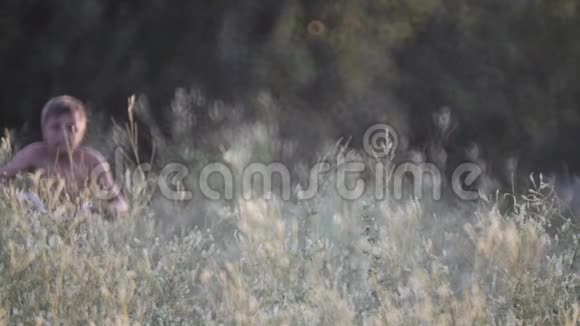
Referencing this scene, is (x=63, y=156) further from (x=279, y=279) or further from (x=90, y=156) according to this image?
(x=279, y=279)

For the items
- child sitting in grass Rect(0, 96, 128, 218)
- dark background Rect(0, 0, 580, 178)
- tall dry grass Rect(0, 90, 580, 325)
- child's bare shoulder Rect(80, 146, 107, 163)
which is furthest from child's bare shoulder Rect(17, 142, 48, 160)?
dark background Rect(0, 0, 580, 178)

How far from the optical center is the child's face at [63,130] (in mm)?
4484

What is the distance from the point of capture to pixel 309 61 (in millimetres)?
6328

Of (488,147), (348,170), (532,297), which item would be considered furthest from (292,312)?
(488,147)

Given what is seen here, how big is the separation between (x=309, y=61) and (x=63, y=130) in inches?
91.9

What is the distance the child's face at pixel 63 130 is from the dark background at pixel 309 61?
164 centimetres

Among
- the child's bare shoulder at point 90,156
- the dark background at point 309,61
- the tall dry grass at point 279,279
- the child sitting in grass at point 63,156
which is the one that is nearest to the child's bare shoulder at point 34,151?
the child sitting in grass at point 63,156

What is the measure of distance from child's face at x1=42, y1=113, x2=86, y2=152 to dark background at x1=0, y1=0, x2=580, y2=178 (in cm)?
164

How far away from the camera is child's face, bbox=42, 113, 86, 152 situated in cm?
448

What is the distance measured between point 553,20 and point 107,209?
354 cm

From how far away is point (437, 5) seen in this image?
249 inches

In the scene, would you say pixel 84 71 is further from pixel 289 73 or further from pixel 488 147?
pixel 488 147
